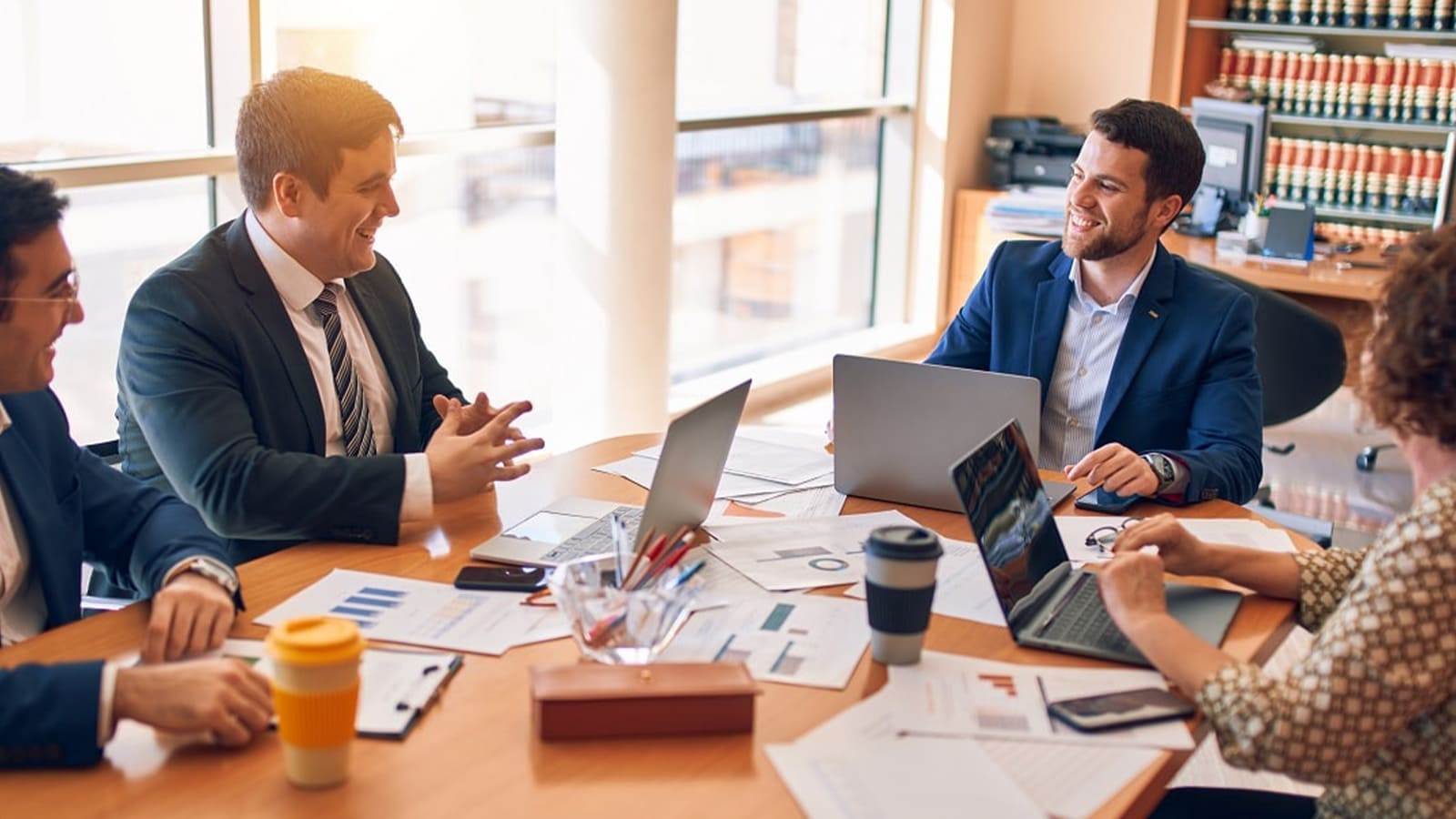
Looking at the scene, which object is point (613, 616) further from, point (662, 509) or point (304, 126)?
point (304, 126)

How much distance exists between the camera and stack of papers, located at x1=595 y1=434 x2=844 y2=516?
234 centimetres

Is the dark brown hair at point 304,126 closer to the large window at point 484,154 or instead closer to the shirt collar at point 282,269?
the shirt collar at point 282,269

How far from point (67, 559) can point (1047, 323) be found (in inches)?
69.4

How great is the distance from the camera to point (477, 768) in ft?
4.72

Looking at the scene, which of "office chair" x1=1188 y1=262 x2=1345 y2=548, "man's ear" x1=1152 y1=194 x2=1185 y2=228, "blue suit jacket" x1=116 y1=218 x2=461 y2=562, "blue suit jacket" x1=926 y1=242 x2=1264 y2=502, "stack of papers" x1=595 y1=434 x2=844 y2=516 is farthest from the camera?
"office chair" x1=1188 y1=262 x2=1345 y2=548

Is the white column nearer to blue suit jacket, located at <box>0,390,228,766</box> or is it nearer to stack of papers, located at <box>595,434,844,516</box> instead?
stack of papers, located at <box>595,434,844,516</box>

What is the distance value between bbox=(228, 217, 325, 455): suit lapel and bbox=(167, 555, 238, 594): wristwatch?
498 millimetres

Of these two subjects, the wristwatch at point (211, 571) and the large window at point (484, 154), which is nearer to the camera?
the wristwatch at point (211, 571)

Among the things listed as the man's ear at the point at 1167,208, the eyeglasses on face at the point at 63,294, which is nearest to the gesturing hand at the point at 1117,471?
the man's ear at the point at 1167,208

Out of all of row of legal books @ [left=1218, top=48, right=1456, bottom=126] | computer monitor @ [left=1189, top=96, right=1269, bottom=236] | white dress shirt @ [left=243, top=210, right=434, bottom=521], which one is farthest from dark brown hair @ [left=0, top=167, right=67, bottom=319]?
row of legal books @ [left=1218, top=48, right=1456, bottom=126]

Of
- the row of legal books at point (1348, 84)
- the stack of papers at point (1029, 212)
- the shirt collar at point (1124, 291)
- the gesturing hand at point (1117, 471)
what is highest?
the row of legal books at point (1348, 84)

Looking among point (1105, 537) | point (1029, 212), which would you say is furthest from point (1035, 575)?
point (1029, 212)

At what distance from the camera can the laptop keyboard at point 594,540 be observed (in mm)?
2029

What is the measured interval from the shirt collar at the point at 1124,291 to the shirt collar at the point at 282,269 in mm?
1410
